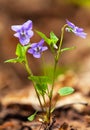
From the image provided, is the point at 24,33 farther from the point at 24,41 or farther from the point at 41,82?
the point at 41,82

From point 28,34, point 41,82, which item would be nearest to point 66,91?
point 41,82

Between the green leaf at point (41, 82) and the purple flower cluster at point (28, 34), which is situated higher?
the purple flower cluster at point (28, 34)

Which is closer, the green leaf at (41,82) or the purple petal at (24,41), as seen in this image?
the purple petal at (24,41)

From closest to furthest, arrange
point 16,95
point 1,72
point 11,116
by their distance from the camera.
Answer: point 11,116 < point 16,95 < point 1,72

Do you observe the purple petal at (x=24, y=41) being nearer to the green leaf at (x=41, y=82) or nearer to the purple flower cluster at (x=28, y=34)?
the purple flower cluster at (x=28, y=34)

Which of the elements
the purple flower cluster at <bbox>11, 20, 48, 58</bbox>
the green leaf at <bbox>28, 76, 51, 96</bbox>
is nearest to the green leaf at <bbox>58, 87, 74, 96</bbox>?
the green leaf at <bbox>28, 76, 51, 96</bbox>

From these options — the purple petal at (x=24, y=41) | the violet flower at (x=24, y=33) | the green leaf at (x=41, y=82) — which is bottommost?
the green leaf at (x=41, y=82)

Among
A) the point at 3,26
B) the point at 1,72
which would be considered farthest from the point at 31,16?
the point at 1,72

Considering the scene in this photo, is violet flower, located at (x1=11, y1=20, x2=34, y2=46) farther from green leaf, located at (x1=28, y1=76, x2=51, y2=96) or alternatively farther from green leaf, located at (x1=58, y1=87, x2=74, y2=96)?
green leaf, located at (x1=58, y1=87, x2=74, y2=96)

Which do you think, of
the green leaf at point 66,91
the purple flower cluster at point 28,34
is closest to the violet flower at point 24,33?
the purple flower cluster at point 28,34

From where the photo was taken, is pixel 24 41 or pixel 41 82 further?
pixel 41 82

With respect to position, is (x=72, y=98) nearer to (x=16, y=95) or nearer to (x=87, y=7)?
(x=16, y=95)
